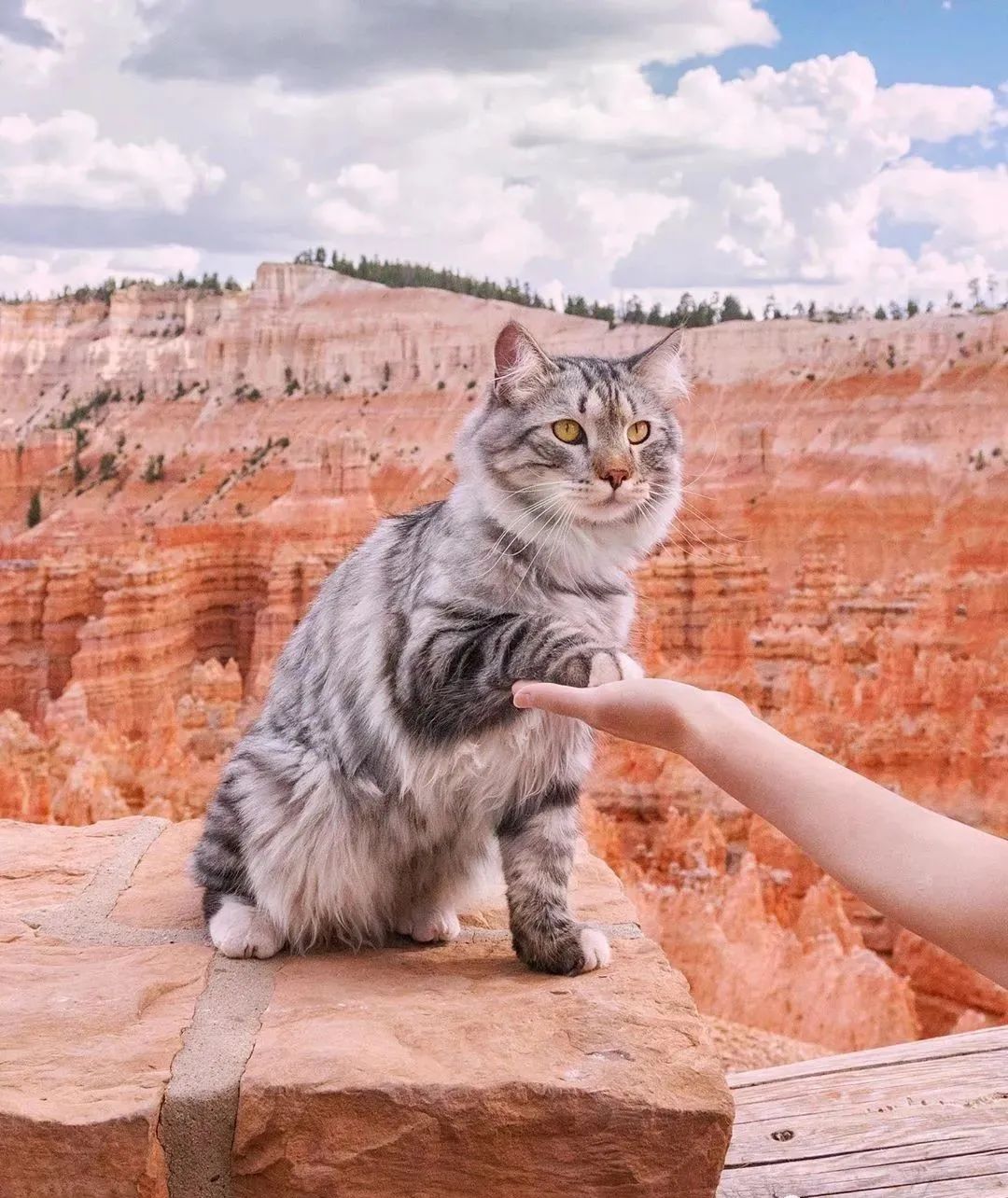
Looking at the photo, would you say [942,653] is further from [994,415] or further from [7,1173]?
[7,1173]

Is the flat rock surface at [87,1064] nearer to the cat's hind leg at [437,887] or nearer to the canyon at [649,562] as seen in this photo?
the cat's hind leg at [437,887]

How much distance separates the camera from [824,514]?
10859mm

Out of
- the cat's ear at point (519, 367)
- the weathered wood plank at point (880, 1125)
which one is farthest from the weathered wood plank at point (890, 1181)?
the cat's ear at point (519, 367)

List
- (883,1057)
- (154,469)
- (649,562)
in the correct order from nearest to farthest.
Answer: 1. (883,1057)
2. (649,562)
3. (154,469)

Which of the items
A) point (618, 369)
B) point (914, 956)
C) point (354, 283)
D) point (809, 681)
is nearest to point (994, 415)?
point (809, 681)

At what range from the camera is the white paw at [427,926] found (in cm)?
194

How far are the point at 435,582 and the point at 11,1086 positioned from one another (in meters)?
0.89

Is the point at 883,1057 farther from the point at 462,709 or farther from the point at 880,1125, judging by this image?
the point at 462,709

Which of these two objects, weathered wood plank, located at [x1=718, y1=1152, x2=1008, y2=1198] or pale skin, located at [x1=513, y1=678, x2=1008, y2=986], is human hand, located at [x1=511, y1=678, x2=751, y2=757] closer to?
pale skin, located at [x1=513, y1=678, x2=1008, y2=986]

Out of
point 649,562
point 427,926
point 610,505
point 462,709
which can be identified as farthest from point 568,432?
point 649,562

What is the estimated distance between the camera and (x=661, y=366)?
216 cm

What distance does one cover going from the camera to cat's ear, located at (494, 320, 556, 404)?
1991mm

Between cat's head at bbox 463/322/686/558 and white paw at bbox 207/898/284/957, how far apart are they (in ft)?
2.54

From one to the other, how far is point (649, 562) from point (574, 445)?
27.1ft
